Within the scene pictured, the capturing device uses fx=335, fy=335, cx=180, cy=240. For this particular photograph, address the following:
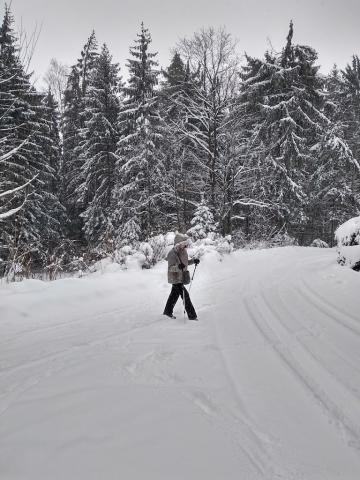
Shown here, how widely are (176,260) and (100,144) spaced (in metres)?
18.9

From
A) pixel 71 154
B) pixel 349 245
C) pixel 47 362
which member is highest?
pixel 71 154

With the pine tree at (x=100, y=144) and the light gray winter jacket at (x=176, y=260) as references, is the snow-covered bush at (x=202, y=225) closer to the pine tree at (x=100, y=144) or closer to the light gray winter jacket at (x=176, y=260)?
the light gray winter jacket at (x=176, y=260)

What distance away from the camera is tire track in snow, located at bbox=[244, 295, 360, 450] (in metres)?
2.86

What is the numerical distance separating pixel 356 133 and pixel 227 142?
47.7 feet

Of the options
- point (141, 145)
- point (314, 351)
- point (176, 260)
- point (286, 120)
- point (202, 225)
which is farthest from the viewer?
point (141, 145)

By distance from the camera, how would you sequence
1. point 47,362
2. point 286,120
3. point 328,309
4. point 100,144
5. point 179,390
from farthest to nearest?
point 100,144, point 286,120, point 328,309, point 47,362, point 179,390

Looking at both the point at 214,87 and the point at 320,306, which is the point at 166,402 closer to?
the point at 320,306

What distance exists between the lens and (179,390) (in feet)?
11.7

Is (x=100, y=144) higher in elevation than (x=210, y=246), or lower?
higher

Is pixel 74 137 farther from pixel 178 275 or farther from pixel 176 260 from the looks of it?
pixel 178 275

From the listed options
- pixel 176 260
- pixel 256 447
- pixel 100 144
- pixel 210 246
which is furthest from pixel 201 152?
pixel 256 447

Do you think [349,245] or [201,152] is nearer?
[349,245]

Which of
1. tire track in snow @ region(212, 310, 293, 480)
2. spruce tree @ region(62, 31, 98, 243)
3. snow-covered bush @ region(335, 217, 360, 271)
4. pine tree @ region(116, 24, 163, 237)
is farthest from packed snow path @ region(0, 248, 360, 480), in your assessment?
spruce tree @ region(62, 31, 98, 243)

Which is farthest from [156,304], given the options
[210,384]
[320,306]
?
[210,384]
